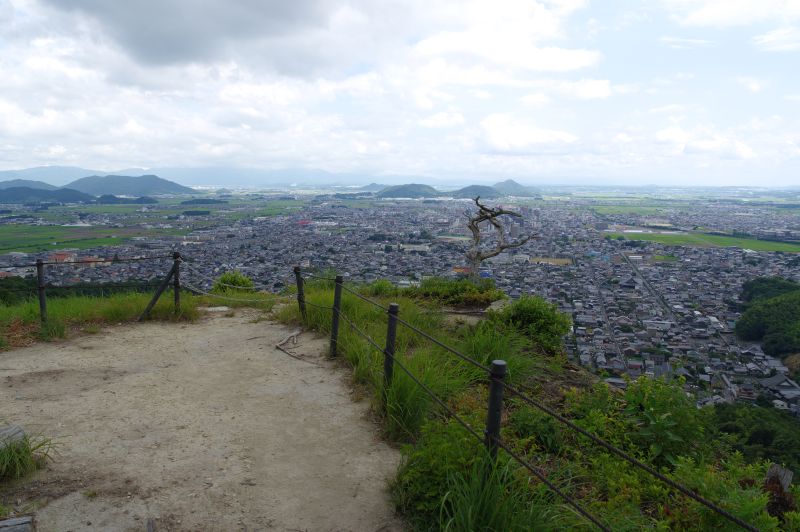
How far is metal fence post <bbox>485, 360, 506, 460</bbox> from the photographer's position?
3.09 meters

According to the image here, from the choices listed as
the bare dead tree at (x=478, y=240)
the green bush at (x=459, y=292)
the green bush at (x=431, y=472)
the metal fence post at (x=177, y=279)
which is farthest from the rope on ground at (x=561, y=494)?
the bare dead tree at (x=478, y=240)

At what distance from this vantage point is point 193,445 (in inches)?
178

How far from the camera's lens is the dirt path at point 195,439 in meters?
3.54

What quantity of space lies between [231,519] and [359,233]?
36410 millimetres

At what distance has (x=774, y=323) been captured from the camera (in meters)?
14.7

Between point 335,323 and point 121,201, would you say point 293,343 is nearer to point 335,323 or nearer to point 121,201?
point 335,323

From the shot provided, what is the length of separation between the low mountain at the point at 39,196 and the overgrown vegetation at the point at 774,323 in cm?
9698

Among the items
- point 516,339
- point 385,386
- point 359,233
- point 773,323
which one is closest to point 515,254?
point 359,233

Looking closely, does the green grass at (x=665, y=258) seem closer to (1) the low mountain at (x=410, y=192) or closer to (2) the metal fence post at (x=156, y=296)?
(2) the metal fence post at (x=156, y=296)

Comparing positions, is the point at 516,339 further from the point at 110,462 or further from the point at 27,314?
the point at 27,314

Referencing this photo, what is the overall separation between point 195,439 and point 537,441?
3.27 metres

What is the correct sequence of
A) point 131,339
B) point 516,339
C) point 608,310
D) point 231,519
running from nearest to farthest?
point 231,519
point 516,339
point 131,339
point 608,310

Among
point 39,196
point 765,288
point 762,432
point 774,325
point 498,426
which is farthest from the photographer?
point 39,196

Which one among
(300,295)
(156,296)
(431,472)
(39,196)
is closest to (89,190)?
(39,196)
